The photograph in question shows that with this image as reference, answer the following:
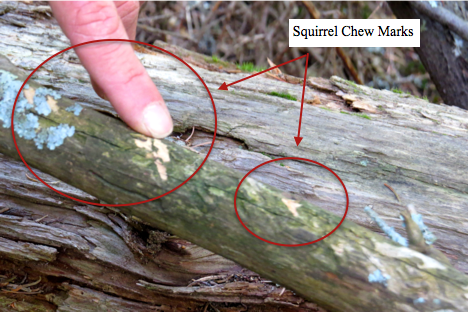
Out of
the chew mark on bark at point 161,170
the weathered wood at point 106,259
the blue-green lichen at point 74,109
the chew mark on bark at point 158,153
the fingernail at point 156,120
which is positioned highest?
the blue-green lichen at point 74,109

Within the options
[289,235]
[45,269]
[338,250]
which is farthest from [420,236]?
[45,269]

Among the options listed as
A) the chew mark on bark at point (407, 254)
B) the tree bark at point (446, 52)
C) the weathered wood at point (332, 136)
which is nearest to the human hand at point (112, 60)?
the weathered wood at point (332, 136)

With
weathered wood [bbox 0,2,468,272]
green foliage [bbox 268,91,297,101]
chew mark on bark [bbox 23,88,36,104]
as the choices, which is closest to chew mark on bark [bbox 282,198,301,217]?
weathered wood [bbox 0,2,468,272]

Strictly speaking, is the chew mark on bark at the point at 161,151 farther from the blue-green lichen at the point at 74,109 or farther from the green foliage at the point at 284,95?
the green foliage at the point at 284,95

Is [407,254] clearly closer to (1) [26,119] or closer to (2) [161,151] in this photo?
Result: (2) [161,151]

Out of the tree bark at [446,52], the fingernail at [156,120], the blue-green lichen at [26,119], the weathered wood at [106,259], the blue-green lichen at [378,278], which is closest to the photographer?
the blue-green lichen at [378,278]

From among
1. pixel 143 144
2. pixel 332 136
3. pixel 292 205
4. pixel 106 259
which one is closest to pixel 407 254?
pixel 292 205
